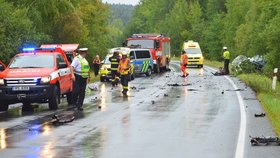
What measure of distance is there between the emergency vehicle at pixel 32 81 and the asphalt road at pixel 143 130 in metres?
0.41

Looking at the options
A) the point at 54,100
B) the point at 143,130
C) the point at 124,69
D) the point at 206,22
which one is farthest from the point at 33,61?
the point at 206,22

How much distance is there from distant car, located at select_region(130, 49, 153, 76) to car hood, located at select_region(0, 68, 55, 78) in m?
19.0

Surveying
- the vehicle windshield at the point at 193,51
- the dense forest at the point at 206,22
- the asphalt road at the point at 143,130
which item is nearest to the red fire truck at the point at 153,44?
the vehicle windshield at the point at 193,51

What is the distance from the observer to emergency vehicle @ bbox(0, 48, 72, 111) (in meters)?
16.6

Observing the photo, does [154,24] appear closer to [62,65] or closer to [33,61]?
[62,65]

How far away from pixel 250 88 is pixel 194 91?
11.4 feet

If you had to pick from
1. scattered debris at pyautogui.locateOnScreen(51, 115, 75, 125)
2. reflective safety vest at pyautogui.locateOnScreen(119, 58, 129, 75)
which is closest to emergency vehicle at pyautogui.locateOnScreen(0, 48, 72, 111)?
scattered debris at pyautogui.locateOnScreen(51, 115, 75, 125)

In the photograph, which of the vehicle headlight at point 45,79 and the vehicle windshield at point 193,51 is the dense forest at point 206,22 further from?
the vehicle headlight at point 45,79

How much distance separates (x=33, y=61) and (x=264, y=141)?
30.8ft

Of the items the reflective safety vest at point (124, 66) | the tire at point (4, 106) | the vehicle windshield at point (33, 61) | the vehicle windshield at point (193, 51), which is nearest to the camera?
the tire at point (4, 106)

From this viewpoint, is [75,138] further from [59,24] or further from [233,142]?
[59,24]

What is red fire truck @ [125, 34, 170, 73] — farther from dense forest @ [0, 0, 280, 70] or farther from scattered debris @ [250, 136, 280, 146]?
scattered debris @ [250, 136, 280, 146]

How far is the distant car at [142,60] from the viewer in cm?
Result: 3638

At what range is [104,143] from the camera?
1073 centimetres
